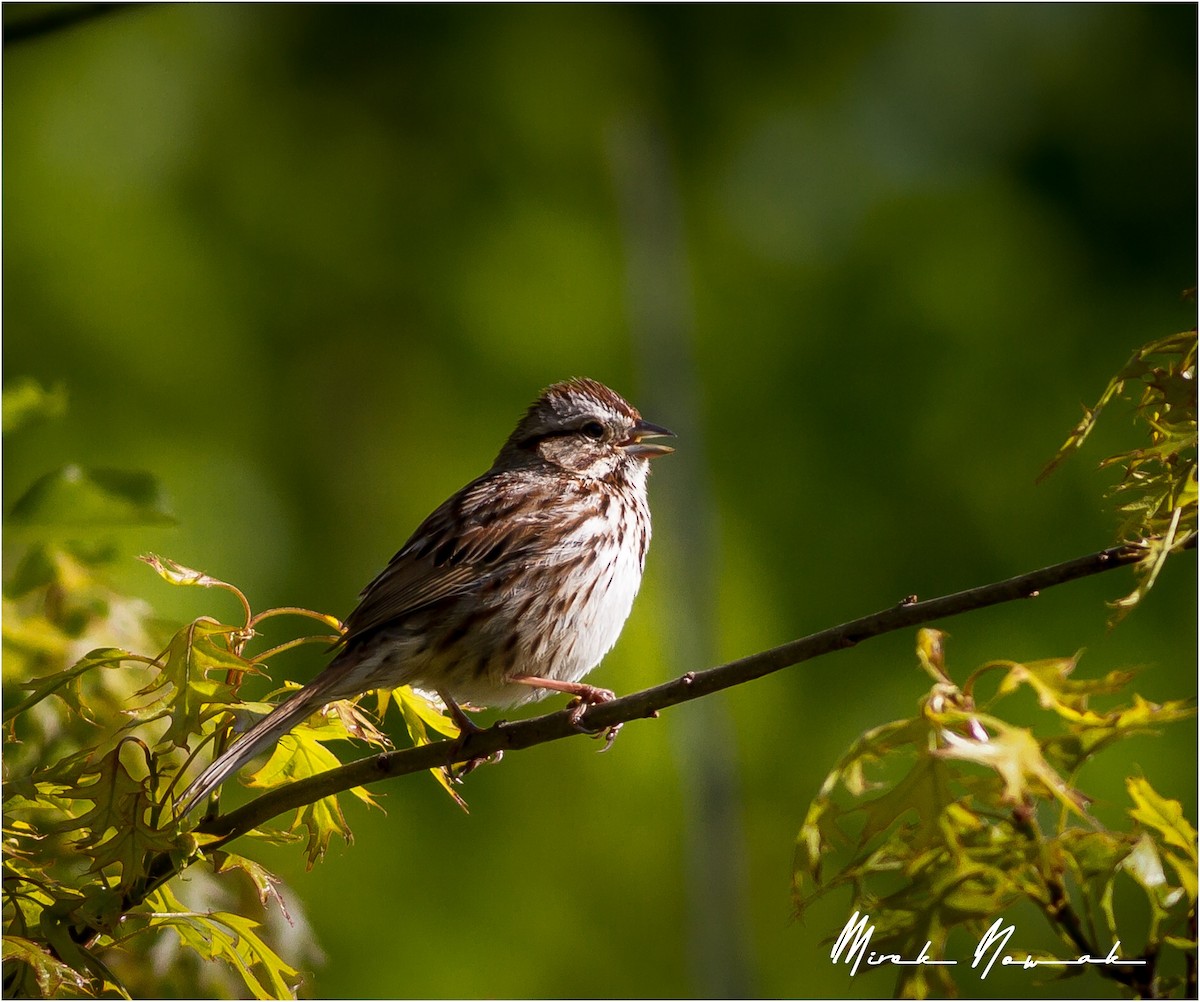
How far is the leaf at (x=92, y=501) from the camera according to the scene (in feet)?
11.5

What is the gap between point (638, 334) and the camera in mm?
7773

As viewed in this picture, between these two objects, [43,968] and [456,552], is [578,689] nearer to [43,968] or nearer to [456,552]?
[456,552]

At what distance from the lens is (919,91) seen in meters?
9.96

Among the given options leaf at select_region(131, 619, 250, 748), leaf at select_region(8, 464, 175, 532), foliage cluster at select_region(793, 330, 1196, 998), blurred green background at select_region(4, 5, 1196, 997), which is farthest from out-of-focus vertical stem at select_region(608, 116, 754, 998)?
foliage cluster at select_region(793, 330, 1196, 998)

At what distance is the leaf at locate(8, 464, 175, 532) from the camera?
3.51 m

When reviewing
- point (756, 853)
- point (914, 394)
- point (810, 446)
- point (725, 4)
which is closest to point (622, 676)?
point (756, 853)

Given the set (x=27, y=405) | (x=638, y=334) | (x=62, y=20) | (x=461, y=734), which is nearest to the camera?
(x=62, y=20)

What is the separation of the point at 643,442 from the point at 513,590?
38.0 inches

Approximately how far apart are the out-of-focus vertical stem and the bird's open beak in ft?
2.25

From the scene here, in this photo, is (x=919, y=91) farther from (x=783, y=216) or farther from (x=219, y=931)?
(x=219, y=931)

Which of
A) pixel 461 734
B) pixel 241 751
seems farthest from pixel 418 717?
pixel 241 751

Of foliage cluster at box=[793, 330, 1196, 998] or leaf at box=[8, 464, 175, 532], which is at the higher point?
leaf at box=[8, 464, 175, 532]

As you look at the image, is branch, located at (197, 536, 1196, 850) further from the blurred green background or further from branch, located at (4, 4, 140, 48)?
the blurred green background

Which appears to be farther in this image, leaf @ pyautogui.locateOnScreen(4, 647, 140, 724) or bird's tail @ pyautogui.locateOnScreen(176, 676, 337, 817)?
bird's tail @ pyautogui.locateOnScreen(176, 676, 337, 817)
